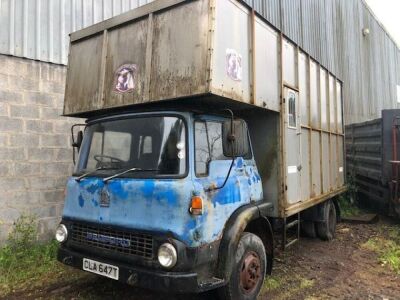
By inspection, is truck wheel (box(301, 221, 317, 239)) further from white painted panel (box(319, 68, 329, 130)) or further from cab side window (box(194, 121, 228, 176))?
cab side window (box(194, 121, 228, 176))

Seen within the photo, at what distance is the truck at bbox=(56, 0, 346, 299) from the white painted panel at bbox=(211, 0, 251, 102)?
0.04 ft

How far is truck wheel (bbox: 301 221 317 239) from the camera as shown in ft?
24.1

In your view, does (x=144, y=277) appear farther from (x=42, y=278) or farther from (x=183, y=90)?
(x=42, y=278)

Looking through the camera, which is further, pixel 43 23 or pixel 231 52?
pixel 43 23

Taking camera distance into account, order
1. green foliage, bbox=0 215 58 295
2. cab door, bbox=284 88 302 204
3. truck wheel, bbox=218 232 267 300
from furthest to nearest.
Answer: cab door, bbox=284 88 302 204 < green foliage, bbox=0 215 58 295 < truck wheel, bbox=218 232 267 300

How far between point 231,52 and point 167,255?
2.12 metres

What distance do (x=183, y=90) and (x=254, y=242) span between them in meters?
1.85

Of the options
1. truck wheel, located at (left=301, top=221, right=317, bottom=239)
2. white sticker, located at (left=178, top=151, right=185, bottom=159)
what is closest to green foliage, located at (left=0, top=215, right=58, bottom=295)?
white sticker, located at (left=178, top=151, right=185, bottom=159)

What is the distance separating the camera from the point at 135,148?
13.1ft

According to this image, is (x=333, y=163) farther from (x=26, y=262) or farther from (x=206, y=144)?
(x=26, y=262)

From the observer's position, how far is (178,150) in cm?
380

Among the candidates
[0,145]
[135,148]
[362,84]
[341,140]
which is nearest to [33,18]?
[0,145]

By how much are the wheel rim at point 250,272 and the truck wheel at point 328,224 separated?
3114 millimetres

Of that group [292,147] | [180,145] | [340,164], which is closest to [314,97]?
[292,147]
